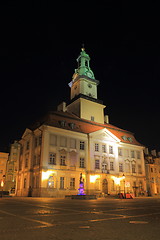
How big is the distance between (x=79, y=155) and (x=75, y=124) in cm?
625

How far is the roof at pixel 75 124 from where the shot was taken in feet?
126

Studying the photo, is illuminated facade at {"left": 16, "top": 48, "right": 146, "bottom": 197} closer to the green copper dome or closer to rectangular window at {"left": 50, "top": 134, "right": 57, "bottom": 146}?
rectangular window at {"left": 50, "top": 134, "right": 57, "bottom": 146}

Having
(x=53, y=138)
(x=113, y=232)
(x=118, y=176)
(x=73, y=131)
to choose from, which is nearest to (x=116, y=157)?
(x=118, y=176)

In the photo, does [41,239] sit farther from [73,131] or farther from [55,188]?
[73,131]

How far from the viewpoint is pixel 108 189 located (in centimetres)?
4075

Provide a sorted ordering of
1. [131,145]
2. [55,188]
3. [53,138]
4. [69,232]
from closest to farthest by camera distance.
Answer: [69,232]
[55,188]
[53,138]
[131,145]

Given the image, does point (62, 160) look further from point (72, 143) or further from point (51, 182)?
point (51, 182)

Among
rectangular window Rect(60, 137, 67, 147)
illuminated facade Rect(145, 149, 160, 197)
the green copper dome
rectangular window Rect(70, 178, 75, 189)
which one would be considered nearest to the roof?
rectangular window Rect(60, 137, 67, 147)

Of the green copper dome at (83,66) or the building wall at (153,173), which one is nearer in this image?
the green copper dome at (83,66)

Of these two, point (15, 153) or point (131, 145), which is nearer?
point (131, 145)

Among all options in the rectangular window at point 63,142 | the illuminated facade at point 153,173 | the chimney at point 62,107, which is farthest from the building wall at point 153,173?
the rectangular window at point 63,142

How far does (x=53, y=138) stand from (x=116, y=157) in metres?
15.1

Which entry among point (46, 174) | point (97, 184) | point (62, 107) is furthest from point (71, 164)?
point (62, 107)

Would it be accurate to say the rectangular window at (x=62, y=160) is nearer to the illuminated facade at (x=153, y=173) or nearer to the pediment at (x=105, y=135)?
the pediment at (x=105, y=135)
